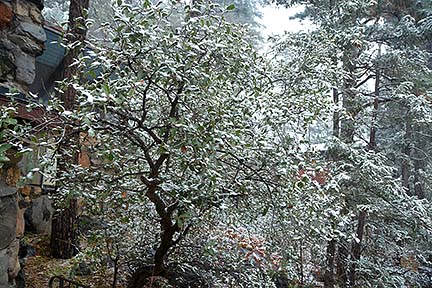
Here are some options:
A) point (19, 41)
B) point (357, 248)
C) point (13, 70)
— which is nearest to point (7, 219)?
point (13, 70)

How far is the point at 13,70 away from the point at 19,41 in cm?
26

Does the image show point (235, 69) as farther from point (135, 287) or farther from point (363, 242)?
point (363, 242)

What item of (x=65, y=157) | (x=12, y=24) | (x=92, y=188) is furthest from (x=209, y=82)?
(x=12, y=24)

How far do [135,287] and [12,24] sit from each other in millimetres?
2438

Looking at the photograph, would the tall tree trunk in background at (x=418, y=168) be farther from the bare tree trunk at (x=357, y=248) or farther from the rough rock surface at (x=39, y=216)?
the rough rock surface at (x=39, y=216)

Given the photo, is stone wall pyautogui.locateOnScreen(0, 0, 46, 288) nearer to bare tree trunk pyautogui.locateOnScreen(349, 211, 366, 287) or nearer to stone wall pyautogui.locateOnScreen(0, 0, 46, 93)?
stone wall pyautogui.locateOnScreen(0, 0, 46, 93)

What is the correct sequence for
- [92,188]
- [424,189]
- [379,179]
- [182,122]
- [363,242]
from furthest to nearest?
[424,189], [363,242], [379,179], [92,188], [182,122]

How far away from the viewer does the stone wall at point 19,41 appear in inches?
112

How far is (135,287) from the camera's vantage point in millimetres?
3334

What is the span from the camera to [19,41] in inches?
116

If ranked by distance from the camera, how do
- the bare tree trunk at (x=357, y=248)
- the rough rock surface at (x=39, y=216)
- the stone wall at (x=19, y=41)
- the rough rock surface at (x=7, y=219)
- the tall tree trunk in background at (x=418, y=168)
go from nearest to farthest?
the rough rock surface at (x=7, y=219) → the stone wall at (x=19, y=41) → the rough rock surface at (x=39, y=216) → the bare tree trunk at (x=357, y=248) → the tall tree trunk in background at (x=418, y=168)

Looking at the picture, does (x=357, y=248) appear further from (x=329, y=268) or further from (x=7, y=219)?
(x=7, y=219)

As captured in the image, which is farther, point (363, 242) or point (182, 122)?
point (363, 242)

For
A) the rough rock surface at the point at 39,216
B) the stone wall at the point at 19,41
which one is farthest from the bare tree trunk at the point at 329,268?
the stone wall at the point at 19,41
